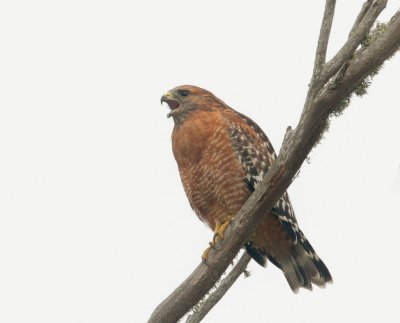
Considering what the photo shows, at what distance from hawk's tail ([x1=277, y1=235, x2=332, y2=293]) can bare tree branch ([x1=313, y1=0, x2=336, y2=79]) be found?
248 centimetres

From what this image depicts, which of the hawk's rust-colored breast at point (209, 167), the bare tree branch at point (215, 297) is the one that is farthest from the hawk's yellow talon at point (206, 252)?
the hawk's rust-colored breast at point (209, 167)

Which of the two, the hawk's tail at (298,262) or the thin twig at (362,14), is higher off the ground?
the thin twig at (362,14)

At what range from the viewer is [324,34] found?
14.8ft

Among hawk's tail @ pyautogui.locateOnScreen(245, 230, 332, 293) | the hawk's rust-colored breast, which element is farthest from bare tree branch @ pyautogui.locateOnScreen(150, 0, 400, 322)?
hawk's tail @ pyautogui.locateOnScreen(245, 230, 332, 293)

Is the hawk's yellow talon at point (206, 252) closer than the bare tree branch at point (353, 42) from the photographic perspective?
No

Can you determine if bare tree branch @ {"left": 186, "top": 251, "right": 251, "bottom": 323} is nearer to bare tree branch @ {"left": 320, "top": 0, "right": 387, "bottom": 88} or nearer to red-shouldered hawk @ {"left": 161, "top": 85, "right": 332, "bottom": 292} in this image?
red-shouldered hawk @ {"left": 161, "top": 85, "right": 332, "bottom": 292}

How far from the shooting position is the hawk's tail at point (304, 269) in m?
6.41

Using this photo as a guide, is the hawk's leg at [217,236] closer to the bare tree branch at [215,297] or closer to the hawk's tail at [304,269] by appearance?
the bare tree branch at [215,297]

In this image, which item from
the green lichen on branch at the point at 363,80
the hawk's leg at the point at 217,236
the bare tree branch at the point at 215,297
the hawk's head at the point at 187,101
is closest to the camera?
the green lichen on branch at the point at 363,80

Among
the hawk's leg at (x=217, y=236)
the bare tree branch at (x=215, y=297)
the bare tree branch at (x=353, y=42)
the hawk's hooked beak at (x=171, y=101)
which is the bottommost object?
the bare tree branch at (x=215, y=297)

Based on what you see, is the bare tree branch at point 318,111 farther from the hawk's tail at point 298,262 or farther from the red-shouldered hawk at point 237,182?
the hawk's tail at point 298,262

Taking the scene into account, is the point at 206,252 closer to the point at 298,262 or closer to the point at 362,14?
the point at 298,262

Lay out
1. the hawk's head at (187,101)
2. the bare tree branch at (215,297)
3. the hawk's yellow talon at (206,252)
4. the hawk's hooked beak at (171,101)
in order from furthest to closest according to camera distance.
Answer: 1. the hawk's hooked beak at (171,101)
2. the hawk's head at (187,101)
3. the bare tree branch at (215,297)
4. the hawk's yellow talon at (206,252)

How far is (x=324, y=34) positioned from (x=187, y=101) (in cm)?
271
